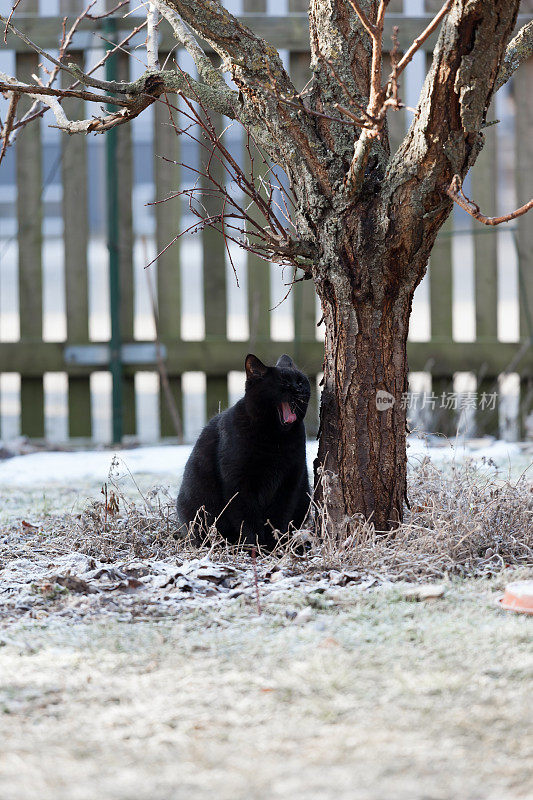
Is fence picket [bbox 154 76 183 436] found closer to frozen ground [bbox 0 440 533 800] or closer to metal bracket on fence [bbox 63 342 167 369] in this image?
metal bracket on fence [bbox 63 342 167 369]

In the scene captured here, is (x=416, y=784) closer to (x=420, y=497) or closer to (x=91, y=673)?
(x=91, y=673)

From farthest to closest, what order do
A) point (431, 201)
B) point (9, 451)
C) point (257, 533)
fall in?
point (9, 451), point (257, 533), point (431, 201)

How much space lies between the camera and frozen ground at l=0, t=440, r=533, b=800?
1.22 metres

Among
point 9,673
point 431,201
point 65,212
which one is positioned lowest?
point 9,673

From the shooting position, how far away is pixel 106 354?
558 cm

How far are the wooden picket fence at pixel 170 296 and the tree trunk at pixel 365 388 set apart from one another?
2690mm

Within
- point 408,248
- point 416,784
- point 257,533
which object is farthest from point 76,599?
point 408,248

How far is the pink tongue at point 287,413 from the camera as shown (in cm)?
286

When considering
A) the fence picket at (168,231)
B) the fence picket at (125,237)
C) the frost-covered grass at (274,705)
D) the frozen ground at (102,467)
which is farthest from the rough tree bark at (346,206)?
the fence picket at (125,237)

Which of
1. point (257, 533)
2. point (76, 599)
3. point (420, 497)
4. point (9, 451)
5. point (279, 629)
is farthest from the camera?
point (9, 451)

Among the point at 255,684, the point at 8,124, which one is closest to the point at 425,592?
the point at 255,684

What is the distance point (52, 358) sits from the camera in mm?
5539

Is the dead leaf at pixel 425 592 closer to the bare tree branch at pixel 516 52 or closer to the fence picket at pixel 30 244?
the bare tree branch at pixel 516 52

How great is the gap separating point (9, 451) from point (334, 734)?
4.37 meters
